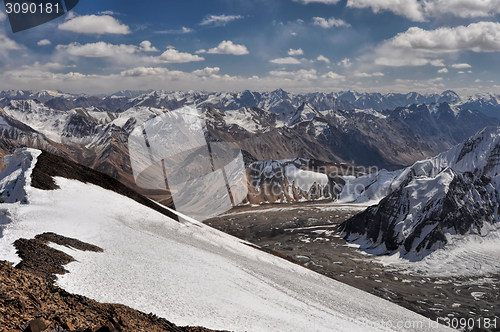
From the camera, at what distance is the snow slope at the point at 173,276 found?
97.0 ft

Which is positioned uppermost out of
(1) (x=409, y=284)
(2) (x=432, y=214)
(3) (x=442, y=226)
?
(2) (x=432, y=214)

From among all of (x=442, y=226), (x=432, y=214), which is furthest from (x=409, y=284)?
(x=432, y=214)

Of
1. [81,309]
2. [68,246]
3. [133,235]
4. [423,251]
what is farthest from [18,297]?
[423,251]

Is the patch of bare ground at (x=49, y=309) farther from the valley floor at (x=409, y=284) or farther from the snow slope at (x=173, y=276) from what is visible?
the valley floor at (x=409, y=284)

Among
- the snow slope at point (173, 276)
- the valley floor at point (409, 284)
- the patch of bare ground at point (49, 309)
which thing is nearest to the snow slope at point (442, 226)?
the valley floor at point (409, 284)

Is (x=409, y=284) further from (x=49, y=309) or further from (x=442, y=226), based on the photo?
(x=49, y=309)

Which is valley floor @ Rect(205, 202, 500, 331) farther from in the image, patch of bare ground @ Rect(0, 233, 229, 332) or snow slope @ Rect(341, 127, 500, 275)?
patch of bare ground @ Rect(0, 233, 229, 332)

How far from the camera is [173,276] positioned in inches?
1455

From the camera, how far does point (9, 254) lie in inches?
1091

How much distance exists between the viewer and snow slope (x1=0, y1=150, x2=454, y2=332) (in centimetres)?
2958

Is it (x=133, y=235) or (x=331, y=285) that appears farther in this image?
(x=331, y=285)

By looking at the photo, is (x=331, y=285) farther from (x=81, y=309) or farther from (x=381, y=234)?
(x=381, y=234)

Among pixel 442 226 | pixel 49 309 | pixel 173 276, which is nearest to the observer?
pixel 49 309

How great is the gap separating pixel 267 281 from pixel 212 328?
79.7 ft
